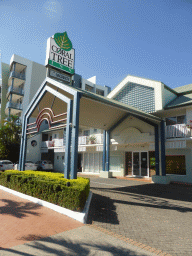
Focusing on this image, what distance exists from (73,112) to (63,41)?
7.54m

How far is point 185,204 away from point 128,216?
10.8 ft

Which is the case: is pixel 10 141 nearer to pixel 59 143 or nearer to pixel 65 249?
pixel 59 143

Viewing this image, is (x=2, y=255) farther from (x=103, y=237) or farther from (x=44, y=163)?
(x=44, y=163)

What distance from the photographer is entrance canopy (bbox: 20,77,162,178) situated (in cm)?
917

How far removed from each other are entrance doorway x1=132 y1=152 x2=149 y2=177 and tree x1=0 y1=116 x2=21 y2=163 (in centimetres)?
1575

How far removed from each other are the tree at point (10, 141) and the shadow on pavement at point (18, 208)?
1826 centimetres

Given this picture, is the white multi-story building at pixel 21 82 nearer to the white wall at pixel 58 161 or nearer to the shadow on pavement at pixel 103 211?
the white wall at pixel 58 161

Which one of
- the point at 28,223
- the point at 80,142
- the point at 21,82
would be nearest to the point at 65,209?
the point at 28,223

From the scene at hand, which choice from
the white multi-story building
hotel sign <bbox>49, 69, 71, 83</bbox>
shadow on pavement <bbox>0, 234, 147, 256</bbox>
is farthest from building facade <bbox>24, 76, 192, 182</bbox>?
the white multi-story building

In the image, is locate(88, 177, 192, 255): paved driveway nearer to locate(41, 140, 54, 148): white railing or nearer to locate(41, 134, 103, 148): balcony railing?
locate(41, 134, 103, 148): balcony railing

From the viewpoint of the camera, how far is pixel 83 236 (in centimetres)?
478

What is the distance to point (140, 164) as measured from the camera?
735 inches

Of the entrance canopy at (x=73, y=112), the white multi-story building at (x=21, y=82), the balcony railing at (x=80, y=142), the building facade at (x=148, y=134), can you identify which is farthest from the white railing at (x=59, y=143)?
the white multi-story building at (x=21, y=82)

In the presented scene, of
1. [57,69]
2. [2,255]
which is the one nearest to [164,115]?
[57,69]
